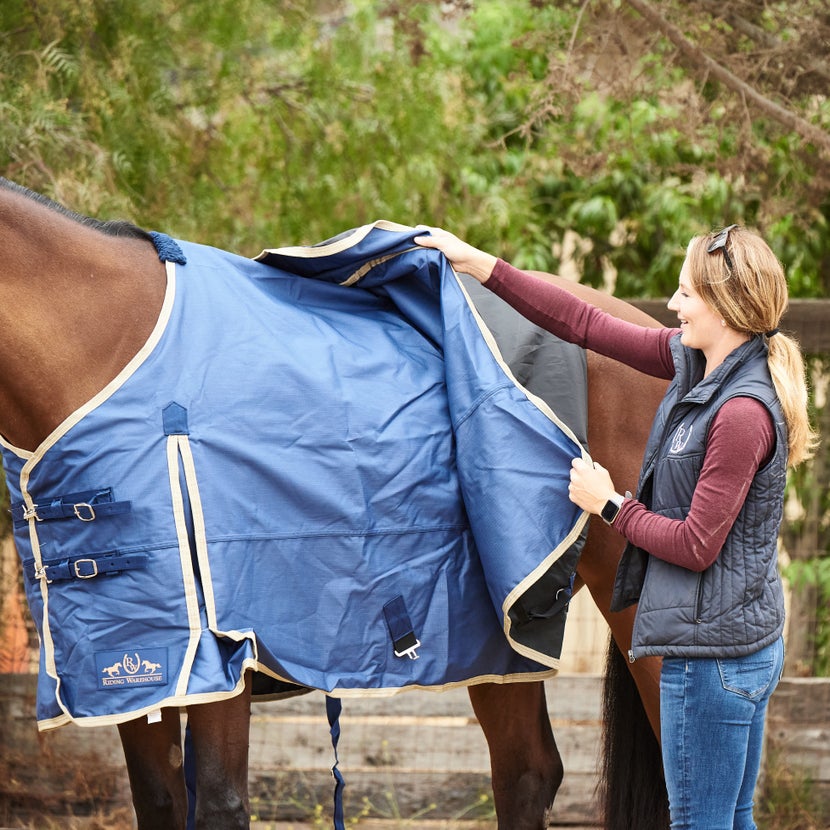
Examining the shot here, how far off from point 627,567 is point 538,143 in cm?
361

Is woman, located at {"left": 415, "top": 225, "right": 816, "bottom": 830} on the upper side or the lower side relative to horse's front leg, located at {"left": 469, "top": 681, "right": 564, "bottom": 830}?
upper

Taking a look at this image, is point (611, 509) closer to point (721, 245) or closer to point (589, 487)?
point (589, 487)

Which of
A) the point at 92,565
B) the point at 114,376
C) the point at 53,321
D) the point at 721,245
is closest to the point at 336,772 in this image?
the point at 92,565

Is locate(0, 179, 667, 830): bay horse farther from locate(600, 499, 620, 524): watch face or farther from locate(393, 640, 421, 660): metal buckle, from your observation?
locate(600, 499, 620, 524): watch face

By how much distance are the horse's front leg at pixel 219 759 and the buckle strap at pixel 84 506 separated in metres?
0.42

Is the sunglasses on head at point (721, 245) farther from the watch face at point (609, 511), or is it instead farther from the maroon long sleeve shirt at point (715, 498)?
the watch face at point (609, 511)

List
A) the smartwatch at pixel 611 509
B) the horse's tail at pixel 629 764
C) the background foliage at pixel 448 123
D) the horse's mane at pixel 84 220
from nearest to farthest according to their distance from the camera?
the smartwatch at pixel 611 509 < the horse's mane at pixel 84 220 < the horse's tail at pixel 629 764 < the background foliage at pixel 448 123

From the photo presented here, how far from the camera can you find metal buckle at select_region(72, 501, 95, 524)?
6.51ft

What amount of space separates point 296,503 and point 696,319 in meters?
0.85

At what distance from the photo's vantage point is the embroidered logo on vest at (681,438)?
1.86 metres

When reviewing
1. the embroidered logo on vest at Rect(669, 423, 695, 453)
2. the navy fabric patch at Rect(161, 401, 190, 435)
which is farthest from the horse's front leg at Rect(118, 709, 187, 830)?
the embroidered logo on vest at Rect(669, 423, 695, 453)

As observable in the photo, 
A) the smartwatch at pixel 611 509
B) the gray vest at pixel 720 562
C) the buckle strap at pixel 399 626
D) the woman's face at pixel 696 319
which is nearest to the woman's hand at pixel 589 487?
the smartwatch at pixel 611 509

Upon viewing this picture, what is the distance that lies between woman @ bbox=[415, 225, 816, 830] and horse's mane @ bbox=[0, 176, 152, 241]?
1.15m

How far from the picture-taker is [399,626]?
2.19m
